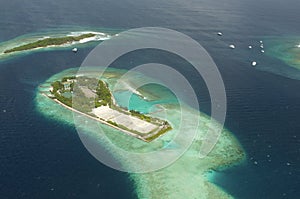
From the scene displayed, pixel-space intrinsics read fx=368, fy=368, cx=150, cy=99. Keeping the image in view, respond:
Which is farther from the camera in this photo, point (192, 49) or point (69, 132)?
point (192, 49)

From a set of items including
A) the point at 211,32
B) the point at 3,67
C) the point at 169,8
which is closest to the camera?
the point at 3,67

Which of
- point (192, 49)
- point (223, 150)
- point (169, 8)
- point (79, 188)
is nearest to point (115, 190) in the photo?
point (79, 188)

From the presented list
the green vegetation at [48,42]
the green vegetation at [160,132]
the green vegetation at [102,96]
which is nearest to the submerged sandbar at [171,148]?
the green vegetation at [160,132]

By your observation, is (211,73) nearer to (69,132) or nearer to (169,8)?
(69,132)

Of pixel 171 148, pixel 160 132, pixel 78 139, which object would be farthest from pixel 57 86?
pixel 171 148

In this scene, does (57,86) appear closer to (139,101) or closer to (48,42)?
(139,101)

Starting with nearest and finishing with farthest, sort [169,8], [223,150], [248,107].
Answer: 1. [223,150]
2. [248,107]
3. [169,8]

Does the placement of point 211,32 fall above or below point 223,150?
above

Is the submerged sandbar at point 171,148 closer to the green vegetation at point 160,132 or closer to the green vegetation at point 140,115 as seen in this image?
the green vegetation at point 160,132
